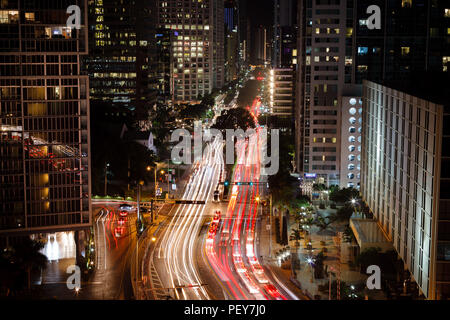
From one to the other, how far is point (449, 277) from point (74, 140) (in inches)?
1091

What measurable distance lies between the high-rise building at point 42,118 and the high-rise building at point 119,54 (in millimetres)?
67024

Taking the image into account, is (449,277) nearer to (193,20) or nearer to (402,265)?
(402,265)

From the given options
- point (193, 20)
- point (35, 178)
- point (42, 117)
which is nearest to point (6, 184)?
point (35, 178)

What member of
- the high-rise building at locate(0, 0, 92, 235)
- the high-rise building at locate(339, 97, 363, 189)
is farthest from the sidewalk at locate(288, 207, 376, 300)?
the high-rise building at locate(0, 0, 92, 235)

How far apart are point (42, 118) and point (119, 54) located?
73.2m

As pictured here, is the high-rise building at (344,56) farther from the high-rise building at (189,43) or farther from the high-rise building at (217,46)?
the high-rise building at (217,46)

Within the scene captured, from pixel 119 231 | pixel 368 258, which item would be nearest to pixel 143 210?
pixel 119 231

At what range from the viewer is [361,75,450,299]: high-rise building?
32.7 meters

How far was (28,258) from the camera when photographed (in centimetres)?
3962

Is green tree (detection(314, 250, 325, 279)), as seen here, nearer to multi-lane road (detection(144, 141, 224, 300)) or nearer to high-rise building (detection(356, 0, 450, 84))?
multi-lane road (detection(144, 141, 224, 300))

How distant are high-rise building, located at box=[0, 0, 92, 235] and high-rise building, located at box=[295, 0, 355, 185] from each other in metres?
33.1

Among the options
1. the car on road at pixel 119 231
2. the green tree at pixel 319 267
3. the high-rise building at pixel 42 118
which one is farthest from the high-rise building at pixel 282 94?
the high-rise building at pixel 42 118

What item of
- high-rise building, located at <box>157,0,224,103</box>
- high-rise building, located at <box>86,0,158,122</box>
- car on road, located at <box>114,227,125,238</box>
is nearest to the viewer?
car on road, located at <box>114,227,125,238</box>
